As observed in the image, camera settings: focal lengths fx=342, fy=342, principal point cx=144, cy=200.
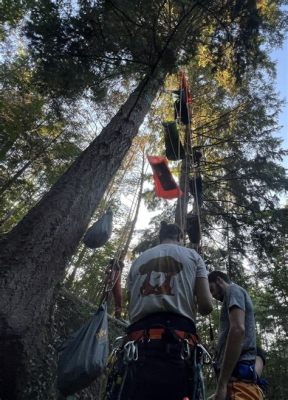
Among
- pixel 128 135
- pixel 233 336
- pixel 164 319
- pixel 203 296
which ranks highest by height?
pixel 128 135

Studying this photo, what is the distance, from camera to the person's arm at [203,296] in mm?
2367

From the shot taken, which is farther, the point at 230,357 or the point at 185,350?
the point at 230,357

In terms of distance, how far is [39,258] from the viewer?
3646 millimetres

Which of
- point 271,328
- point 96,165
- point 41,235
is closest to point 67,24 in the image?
point 96,165

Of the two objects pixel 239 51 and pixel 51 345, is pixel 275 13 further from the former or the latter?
pixel 51 345

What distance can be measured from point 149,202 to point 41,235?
8458 mm

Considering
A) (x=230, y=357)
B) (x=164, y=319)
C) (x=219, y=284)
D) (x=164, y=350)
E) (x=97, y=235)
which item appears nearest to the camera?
(x=164, y=350)

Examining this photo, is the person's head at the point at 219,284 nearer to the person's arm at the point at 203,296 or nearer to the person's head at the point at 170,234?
the person's head at the point at 170,234

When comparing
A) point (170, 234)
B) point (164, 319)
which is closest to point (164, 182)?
point (170, 234)

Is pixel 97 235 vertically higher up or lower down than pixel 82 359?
higher up

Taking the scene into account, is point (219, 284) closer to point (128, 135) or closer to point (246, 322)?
Answer: point (246, 322)

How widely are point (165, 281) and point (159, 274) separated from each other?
0.29 ft

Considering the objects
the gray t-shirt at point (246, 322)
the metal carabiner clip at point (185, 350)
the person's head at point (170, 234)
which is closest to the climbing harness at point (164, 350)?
the metal carabiner clip at point (185, 350)

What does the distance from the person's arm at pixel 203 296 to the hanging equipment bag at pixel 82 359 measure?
866mm
